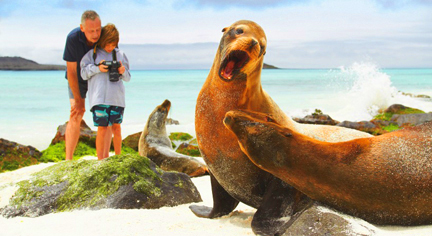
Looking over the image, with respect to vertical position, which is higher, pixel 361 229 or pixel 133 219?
pixel 361 229

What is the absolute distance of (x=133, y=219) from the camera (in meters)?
3.86

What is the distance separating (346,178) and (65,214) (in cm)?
268

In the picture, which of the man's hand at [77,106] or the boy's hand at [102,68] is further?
the man's hand at [77,106]

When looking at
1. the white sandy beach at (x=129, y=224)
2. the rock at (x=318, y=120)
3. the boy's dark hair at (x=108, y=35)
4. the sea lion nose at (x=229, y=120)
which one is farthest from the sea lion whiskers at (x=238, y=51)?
the rock at (x=318, y=120)

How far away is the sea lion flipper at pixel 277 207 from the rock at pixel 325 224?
0.30 meters

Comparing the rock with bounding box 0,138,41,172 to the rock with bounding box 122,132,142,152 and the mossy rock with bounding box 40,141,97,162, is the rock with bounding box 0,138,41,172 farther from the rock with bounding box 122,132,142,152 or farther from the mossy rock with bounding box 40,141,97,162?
the rock with bounding box 122,132,142,152

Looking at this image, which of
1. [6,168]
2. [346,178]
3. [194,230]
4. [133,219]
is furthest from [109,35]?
[346,178]

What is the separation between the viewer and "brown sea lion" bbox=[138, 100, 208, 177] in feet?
23.2

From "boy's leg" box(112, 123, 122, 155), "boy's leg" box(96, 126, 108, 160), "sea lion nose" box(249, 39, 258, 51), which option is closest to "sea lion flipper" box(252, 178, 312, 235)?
"sea lion nose" box(249, 39, 258, 51)

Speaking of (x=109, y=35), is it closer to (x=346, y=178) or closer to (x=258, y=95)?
(x=258, y=95)

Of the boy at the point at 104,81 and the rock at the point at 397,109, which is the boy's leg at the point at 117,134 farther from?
the rock at the point at 397,109

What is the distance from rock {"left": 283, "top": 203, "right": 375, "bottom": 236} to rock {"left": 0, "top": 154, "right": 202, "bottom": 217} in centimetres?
194

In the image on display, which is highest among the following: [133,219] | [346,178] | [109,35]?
[109,35]

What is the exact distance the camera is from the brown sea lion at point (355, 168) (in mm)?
2924
